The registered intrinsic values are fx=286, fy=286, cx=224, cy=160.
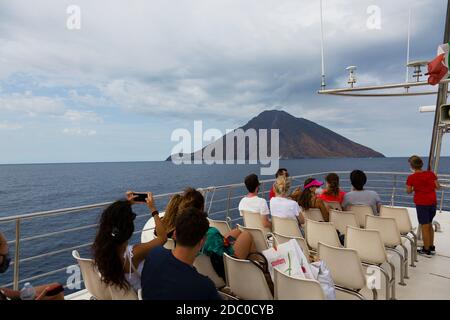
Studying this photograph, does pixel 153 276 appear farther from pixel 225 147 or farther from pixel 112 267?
pixel 225 147

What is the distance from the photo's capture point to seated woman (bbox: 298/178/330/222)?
3.75 m

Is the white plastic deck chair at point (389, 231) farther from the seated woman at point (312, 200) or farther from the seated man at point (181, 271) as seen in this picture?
the seated man at point (181, 271)

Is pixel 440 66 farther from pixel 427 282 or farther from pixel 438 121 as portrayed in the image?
pixel 427 282

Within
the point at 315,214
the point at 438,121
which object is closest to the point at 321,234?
the point at 315,214

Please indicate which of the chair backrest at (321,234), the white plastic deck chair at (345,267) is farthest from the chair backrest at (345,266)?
the chair backrest at (321,234)

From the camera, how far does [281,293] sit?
1.76m

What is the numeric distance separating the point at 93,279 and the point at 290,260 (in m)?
1.32

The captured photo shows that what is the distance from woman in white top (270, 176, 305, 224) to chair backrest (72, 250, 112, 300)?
6.91 feet

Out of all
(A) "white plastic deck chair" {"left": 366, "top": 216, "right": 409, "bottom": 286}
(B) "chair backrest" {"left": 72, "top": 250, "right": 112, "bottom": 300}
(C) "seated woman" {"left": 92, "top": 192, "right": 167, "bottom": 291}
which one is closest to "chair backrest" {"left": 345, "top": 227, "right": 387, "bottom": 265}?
(A) "white plastic deck chair" {"left": 366, "top": 216, "right": 409, "bottom": 286}

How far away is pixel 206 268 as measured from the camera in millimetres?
2240

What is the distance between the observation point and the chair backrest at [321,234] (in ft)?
9.55

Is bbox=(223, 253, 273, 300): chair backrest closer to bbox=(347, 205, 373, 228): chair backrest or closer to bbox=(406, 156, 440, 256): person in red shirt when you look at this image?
bbox=(347, 205, 373, 228): chair backrest

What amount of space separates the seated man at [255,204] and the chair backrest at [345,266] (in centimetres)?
115
